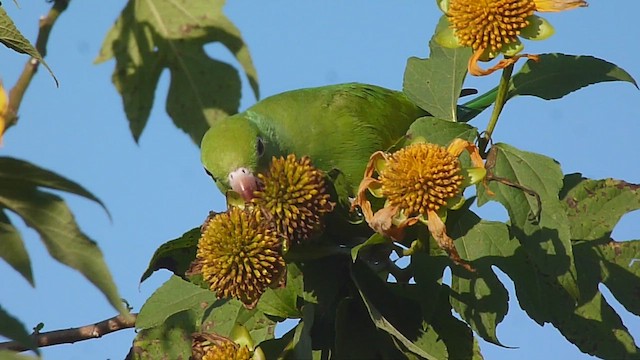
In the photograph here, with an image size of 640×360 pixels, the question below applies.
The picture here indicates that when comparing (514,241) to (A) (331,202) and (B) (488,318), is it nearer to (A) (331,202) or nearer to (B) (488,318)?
(B) (488,318)

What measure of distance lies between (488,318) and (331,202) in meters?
0.46

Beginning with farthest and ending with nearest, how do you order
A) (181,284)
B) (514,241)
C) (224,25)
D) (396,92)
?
1. (396,92)
2. (224,25)
3. (181,284)
4. (514,241)

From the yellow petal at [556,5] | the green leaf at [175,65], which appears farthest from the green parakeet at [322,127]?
the yellow petal at [556,5]

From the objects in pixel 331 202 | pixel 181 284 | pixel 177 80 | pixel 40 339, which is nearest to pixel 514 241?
pixel 331 202

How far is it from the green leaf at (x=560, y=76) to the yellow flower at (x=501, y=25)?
0.61ft

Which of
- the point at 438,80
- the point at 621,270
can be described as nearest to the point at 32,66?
the point at 438,80

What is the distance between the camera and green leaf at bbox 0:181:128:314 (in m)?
1.90

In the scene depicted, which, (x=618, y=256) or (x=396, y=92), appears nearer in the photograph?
(x=618, y=256)

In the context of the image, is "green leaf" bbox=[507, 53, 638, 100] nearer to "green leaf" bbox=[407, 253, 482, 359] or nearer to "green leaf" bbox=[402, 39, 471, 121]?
"green leaf" bbox=[402, 39, 471, 121]

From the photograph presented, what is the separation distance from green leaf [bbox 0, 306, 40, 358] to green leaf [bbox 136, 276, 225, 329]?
83 cm

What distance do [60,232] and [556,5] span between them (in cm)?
116

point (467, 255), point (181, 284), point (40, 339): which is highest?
point (467, 255)

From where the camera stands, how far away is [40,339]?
101 inches

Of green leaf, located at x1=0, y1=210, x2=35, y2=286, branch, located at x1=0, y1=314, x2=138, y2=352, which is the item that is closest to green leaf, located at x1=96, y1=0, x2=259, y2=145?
branch, located at x1=0, y1=314, x2=138, y2=352
